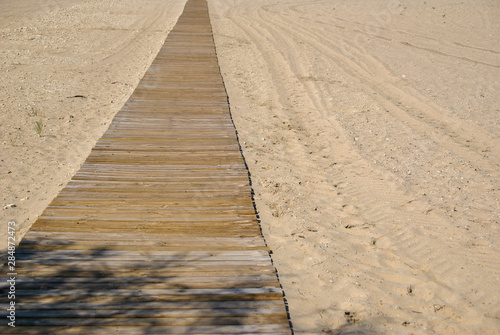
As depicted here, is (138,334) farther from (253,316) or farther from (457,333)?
(457,333)

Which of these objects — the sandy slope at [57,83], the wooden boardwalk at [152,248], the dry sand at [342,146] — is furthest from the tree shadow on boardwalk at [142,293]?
the sandy slope at [57,83]

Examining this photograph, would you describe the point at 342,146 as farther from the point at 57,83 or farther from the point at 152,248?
the point at 57,83

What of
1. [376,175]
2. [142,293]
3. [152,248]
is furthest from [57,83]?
[142,293]

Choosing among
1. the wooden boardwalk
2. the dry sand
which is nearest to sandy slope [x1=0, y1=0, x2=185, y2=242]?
the dry sand

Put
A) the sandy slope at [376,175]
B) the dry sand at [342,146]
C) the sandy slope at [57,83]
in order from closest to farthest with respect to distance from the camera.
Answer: the sandy slope at [376,175] → the dry sand at [342,146] → the sandy slope at [57,83]

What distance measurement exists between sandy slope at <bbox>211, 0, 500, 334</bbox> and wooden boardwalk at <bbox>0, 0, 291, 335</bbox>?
338mm

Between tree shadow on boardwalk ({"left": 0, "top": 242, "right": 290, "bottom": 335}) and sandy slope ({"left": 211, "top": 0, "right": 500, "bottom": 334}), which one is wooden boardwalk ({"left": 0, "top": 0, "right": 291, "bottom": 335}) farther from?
sandy slope ({"left": 211, "top": 0, "right": 500, "bottom": 334})

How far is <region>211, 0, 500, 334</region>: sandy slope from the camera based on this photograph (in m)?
3.37

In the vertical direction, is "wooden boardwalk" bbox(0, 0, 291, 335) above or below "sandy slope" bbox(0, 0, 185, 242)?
below

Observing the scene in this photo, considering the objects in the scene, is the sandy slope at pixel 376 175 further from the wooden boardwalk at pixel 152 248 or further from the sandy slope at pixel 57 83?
the sandy slope at pixel 57 83

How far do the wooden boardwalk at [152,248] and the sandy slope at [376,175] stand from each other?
338mm

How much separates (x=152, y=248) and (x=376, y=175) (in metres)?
2.95

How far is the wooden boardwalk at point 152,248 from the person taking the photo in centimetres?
285

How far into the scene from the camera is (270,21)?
15.8m
